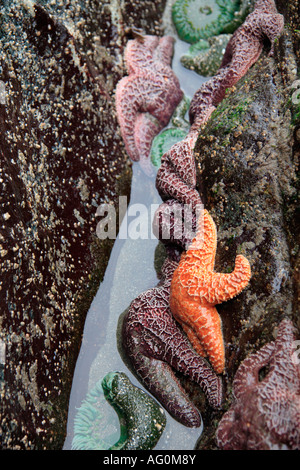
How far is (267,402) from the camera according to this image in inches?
125

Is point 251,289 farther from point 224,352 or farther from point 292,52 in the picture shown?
point 292,52

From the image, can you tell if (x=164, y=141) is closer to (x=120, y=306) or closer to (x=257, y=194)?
(x=257, y=194)

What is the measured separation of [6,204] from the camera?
3.58 metres

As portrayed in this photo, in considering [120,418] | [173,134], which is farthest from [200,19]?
[120,418]

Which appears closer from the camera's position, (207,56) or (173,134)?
(173,134)

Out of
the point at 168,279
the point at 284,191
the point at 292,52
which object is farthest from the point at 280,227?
the point at 292,52

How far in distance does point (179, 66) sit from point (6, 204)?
3.12m

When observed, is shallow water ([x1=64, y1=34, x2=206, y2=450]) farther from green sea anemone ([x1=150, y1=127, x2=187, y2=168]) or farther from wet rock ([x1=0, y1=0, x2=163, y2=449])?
green sea anemone ([x1=150, y1=127, x2=187, y2=168])

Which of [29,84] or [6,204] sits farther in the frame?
[29,84]

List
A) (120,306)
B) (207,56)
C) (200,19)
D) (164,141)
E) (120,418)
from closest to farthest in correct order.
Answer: (120,418)
(120,306)
(164,141)
(207,56)
(200,19)

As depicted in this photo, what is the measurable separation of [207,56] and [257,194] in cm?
233

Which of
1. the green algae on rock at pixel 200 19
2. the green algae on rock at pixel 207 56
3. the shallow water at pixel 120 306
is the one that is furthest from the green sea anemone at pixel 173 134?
the green algae on rock at pixel 200 19

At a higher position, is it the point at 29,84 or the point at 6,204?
the point at 29,84

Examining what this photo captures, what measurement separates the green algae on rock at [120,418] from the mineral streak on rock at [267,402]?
0.62 m
